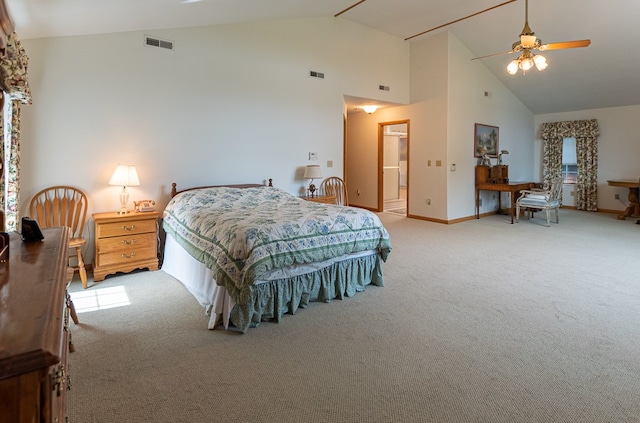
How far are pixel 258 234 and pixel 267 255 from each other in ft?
0.58

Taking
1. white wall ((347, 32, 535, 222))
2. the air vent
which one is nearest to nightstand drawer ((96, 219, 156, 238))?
the air vent

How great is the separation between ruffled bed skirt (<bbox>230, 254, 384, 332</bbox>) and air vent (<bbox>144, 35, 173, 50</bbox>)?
10.9 feet

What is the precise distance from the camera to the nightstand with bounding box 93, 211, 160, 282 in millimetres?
3701

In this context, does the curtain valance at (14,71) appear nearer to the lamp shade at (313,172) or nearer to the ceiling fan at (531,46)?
the lamp shade at (313,172)

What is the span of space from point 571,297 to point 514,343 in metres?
1.24

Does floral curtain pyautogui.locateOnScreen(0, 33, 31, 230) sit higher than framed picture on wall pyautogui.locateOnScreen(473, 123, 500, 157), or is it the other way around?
framed picture on wall pyautogui.locateOnScreen(473, 123, 500, 157)

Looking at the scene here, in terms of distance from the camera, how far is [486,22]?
6.13m

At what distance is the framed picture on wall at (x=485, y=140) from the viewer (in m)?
7.39

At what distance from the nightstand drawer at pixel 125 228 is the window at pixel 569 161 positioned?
9.50 meters

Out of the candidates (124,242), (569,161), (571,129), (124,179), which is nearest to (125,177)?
(124,179)

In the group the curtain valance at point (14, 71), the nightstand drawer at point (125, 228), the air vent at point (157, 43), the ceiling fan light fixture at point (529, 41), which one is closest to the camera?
the curtain valance at point (14, 71)

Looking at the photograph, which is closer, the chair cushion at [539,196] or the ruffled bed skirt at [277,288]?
the ruffled bed skirt at [277,288]

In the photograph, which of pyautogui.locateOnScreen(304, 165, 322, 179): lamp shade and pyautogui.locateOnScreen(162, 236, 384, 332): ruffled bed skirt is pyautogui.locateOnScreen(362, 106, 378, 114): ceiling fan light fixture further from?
pyautogui.locateOnScreen(162, 236, 384, 332): ruffled bed skirt

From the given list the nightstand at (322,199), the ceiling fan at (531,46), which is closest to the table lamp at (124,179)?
the nightstand at (322,199)
